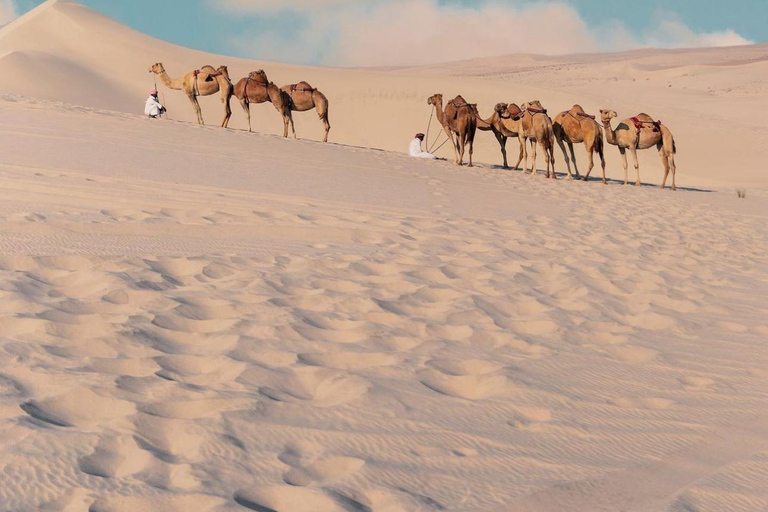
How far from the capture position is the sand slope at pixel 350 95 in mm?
30812

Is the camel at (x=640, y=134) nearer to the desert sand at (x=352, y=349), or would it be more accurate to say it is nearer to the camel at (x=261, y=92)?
the desert sand at (x=352, y=349)

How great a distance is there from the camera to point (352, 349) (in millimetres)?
4027

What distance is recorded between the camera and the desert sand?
2.68m

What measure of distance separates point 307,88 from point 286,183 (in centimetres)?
1099

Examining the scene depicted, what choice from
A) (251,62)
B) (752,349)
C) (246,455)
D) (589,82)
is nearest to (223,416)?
(246,455)

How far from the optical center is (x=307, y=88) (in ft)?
67.6

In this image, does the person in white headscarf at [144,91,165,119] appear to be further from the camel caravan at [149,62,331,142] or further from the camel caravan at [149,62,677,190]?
the camel caravan at [149,62,677,190]

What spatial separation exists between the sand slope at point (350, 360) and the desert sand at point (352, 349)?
0.01m

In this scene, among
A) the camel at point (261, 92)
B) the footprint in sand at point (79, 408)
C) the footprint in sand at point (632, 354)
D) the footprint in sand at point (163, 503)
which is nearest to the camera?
the footprint in sand at point (163, 503)

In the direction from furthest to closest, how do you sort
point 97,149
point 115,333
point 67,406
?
point 97,149
point 115,333
point 67,406

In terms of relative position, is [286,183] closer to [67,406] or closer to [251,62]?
[67,406]

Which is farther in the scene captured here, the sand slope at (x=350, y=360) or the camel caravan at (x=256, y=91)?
the camel caravan at (x=256, y=91)

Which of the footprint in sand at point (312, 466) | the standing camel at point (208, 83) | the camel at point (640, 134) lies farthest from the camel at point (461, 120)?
the footprint in sand at point (312, 466)

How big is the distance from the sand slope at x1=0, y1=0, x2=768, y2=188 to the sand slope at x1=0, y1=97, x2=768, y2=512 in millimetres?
21835
